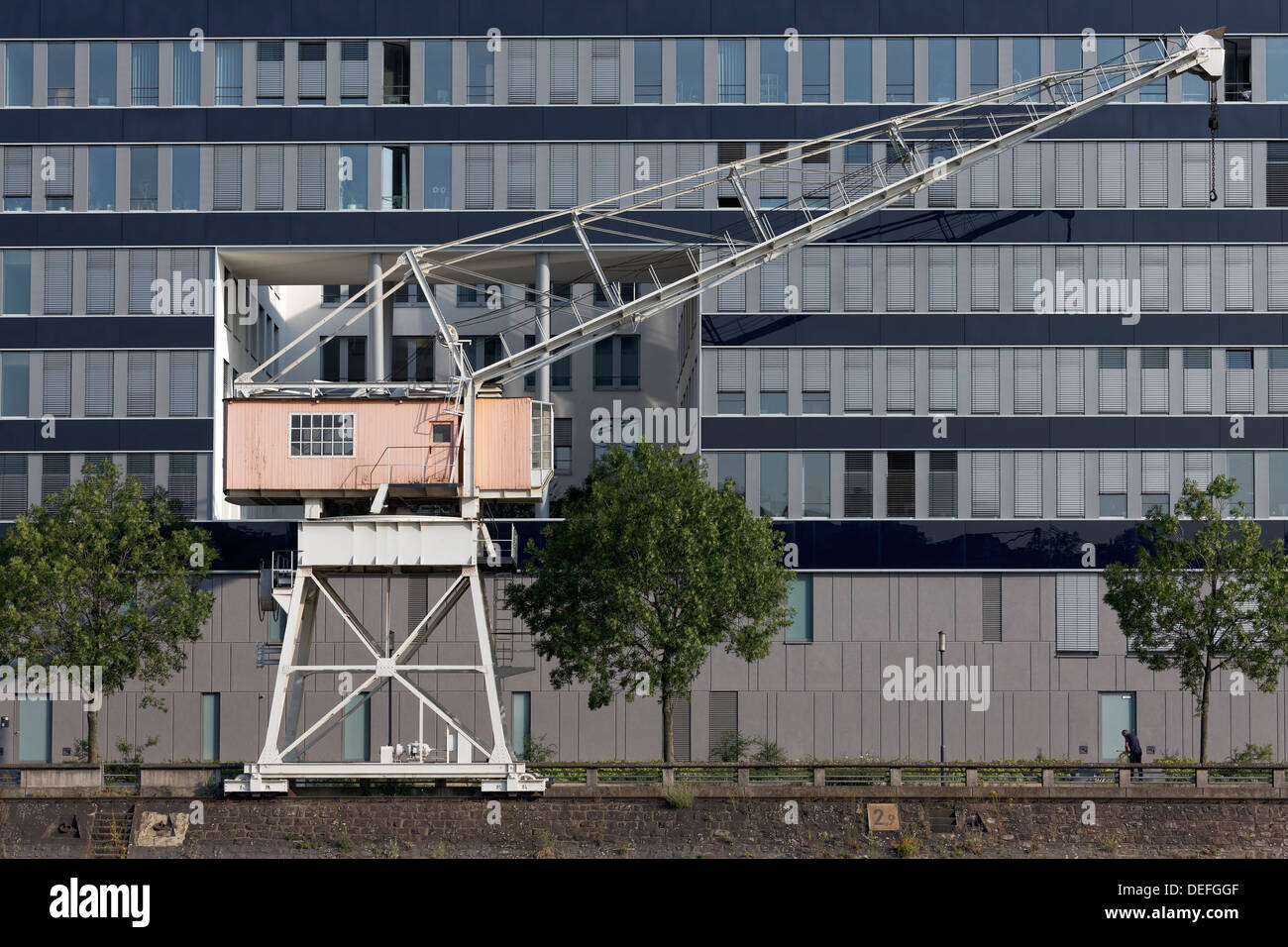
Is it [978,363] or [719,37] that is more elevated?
[719,37]

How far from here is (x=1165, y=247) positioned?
61719mm

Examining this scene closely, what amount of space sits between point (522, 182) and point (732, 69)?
7.73 meters

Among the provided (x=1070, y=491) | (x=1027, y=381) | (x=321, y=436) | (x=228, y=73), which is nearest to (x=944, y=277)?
(x=1027, y=381)

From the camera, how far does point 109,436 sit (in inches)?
2395

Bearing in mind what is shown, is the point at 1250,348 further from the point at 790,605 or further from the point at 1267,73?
the point at 790,605

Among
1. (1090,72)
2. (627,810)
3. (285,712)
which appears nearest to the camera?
(627,810)

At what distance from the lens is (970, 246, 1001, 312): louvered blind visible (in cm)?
6162

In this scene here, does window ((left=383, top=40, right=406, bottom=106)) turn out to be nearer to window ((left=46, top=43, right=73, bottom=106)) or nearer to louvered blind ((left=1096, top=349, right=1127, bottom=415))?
window ((left=46, top=43, right=73, bottom=106))

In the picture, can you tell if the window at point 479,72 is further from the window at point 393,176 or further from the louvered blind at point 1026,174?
the louvered blind at point 1026,174

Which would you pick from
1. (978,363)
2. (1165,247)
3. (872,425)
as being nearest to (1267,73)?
(1165,247)

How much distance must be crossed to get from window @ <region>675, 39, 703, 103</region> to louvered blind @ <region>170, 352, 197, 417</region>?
699 inches

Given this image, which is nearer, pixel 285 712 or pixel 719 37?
pixel 285 712

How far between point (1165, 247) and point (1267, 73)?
259 inches

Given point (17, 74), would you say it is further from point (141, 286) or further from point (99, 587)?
point (99, 587)
